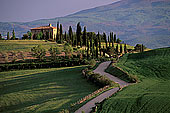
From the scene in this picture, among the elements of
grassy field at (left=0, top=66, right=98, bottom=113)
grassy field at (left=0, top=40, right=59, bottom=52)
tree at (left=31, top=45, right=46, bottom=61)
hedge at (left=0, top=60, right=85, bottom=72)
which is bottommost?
grassy field at (left=0, top=66, right=98, bottom=113)

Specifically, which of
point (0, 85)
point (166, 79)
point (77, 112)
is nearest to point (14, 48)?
point (0, 85)

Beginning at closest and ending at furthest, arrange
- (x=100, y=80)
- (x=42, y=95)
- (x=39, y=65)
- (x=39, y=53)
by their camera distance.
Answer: (x=42, y=95) → (x=100, y=80) → (x=39, y=65) → (x=39, y=53)

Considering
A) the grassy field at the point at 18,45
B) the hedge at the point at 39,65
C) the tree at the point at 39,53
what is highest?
the grassy field at the point at 18,45

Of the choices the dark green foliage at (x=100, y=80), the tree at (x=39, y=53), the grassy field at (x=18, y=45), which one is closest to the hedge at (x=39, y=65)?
the tree at (x=39, y=53)

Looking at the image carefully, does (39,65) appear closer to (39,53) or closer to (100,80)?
(39,53)

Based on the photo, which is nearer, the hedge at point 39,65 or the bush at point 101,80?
the bush at point 101,80

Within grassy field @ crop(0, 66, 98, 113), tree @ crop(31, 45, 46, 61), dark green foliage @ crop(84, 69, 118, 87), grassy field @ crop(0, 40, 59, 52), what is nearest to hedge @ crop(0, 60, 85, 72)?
tree @ crop(31, 45, 46, 61)

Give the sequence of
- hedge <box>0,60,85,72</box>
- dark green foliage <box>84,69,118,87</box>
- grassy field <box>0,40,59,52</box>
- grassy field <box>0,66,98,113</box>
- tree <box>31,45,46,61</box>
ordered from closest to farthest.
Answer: grassy field <box>0,66,98,113</box>, dark green foliage <box>84,69,118,87</box>, hedge <box>0,60,85,72</box>, tree <box>31,45,46,61</box>, grassy field <box>0,40,59,52</box>

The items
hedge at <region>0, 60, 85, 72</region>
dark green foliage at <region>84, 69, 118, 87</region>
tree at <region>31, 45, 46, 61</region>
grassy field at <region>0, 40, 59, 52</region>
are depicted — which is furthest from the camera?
grassy field at <region>0, 40, 59, 52</region>

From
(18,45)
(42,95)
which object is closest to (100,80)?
(42,95)

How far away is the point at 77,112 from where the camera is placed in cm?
2125

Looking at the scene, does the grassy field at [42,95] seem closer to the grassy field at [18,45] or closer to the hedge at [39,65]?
the hedge at [39,65]

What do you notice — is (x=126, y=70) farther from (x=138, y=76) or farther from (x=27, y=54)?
(x=27, y=54)

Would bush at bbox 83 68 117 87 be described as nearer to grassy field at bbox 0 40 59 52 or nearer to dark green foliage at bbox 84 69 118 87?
dark green foliage at bbox 84 69 118 87
